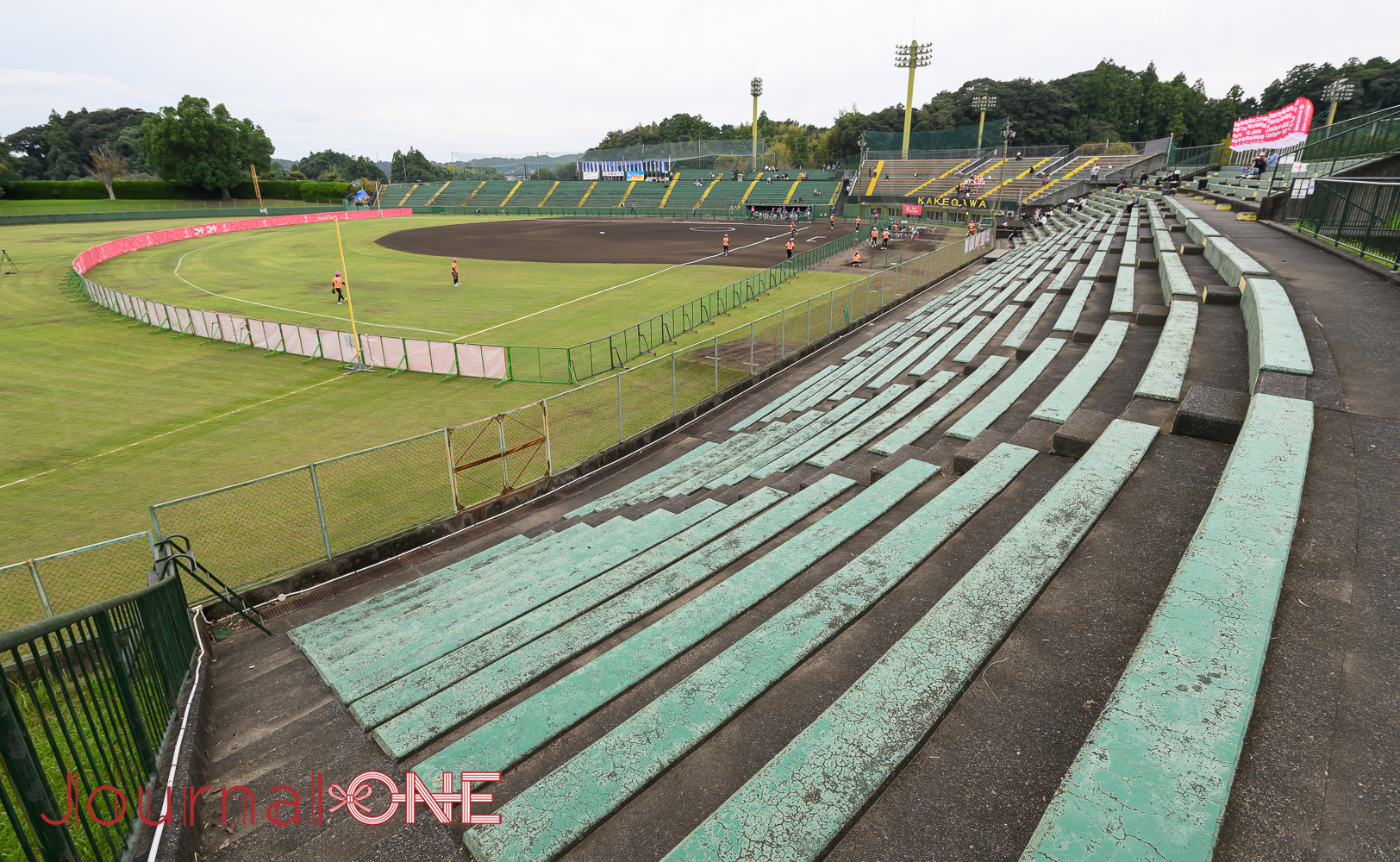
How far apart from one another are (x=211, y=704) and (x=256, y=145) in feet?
402

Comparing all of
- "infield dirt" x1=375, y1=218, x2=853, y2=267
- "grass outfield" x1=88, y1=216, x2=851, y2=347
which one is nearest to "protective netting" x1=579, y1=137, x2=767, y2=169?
"infield dirt" x1=375, y1=218, x2=853, y2=267

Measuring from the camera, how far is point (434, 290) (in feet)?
122

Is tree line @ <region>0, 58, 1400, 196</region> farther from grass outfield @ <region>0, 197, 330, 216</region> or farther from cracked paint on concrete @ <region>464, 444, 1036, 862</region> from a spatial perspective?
cracked paint on concrete @ <region>464, 444, 1036, 862</region>

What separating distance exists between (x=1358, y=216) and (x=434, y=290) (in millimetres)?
38640

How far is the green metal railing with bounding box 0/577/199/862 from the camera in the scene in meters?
2.80

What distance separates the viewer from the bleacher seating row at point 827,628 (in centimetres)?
329

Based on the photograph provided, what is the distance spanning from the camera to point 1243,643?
3.75 m

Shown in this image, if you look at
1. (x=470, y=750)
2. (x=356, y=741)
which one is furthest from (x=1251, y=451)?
(x=356, y=741)

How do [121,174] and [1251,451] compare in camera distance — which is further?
[121,174]

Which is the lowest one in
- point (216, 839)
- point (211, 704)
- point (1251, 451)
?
point (211, 704)

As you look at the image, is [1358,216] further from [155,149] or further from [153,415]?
[155,149]

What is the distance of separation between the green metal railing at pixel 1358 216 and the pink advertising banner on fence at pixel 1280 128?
57.7 feet

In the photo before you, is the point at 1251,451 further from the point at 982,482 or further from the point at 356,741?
the point at 356,741

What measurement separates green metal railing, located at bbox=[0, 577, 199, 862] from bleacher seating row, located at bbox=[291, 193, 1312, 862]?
1317 mm
